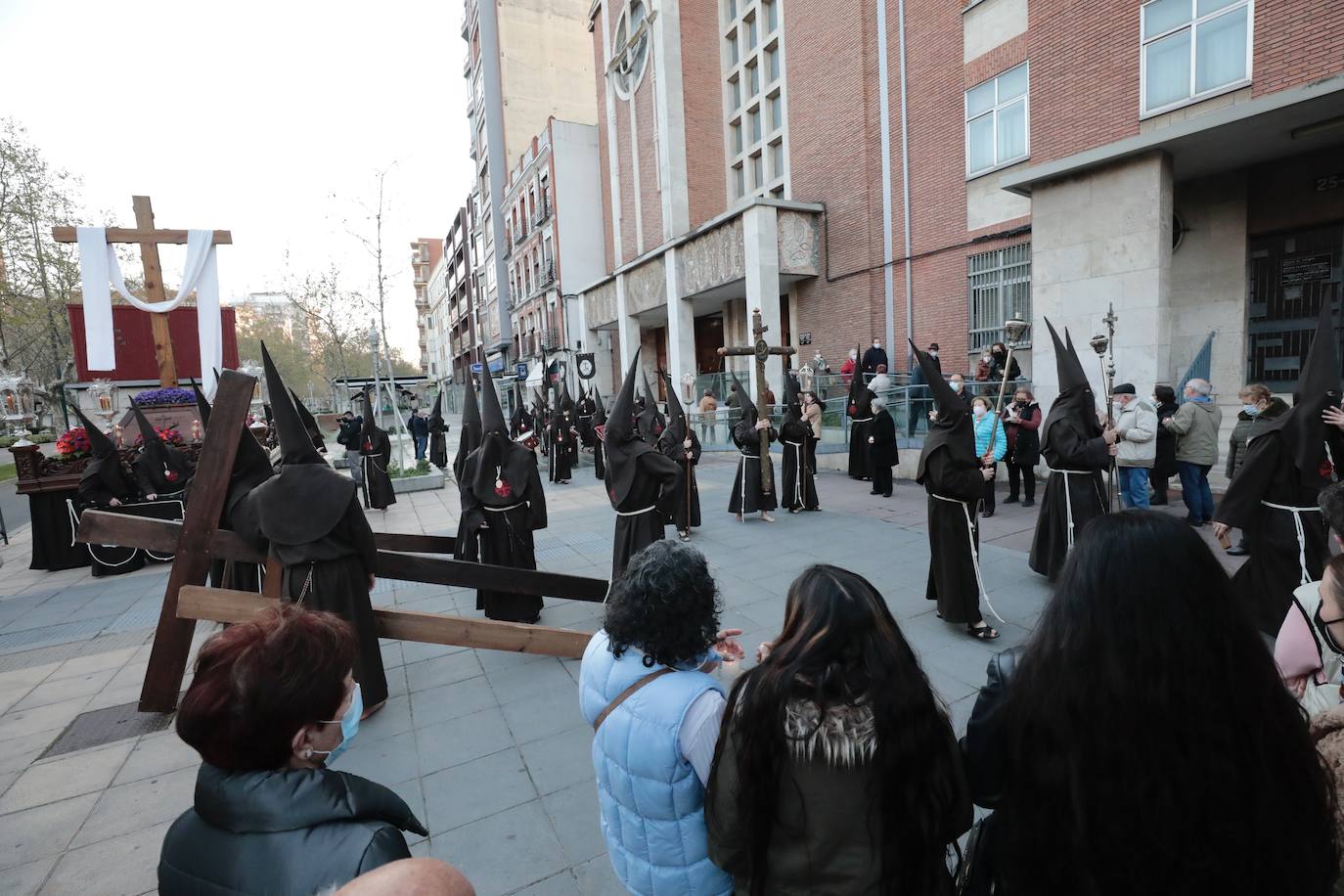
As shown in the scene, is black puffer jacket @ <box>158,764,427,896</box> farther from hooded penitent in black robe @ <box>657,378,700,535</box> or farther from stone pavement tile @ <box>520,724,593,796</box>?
hooded penitent in black robe @ <box>657,378,700,535</box>

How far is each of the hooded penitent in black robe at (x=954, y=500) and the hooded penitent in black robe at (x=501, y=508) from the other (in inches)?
144

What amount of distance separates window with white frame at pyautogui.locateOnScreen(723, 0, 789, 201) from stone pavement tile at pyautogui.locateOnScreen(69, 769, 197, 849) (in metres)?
20.2

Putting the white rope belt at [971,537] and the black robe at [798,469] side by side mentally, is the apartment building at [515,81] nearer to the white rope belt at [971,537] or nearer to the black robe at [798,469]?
the black robe at [798,469]

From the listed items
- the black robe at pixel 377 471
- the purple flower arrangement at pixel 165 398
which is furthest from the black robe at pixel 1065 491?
the purple flower arrangement at pixel 165 398

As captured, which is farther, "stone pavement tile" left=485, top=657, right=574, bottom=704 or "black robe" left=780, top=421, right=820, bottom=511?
"black robe" left=780, top=421, right=820, bottom=511

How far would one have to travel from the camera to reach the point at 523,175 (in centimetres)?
3656

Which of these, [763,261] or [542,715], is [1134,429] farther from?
[763,261]

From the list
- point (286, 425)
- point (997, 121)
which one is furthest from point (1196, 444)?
point (286, 425)

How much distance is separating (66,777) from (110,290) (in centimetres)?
888

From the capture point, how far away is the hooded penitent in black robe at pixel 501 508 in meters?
6.09

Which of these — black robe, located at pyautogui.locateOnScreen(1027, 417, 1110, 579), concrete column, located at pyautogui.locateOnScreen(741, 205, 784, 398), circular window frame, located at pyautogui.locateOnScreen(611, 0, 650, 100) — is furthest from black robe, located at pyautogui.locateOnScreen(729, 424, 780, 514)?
circular window frame, located at pyautogui.locateOnScreen(611, 0, 650, 100)

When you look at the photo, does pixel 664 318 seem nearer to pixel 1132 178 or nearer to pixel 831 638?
pixel 1132 178

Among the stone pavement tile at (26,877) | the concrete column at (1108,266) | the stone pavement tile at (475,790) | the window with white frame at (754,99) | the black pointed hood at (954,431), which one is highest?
the window with white frame at (754,99)

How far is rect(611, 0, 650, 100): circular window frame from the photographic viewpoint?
2373 centimetres
